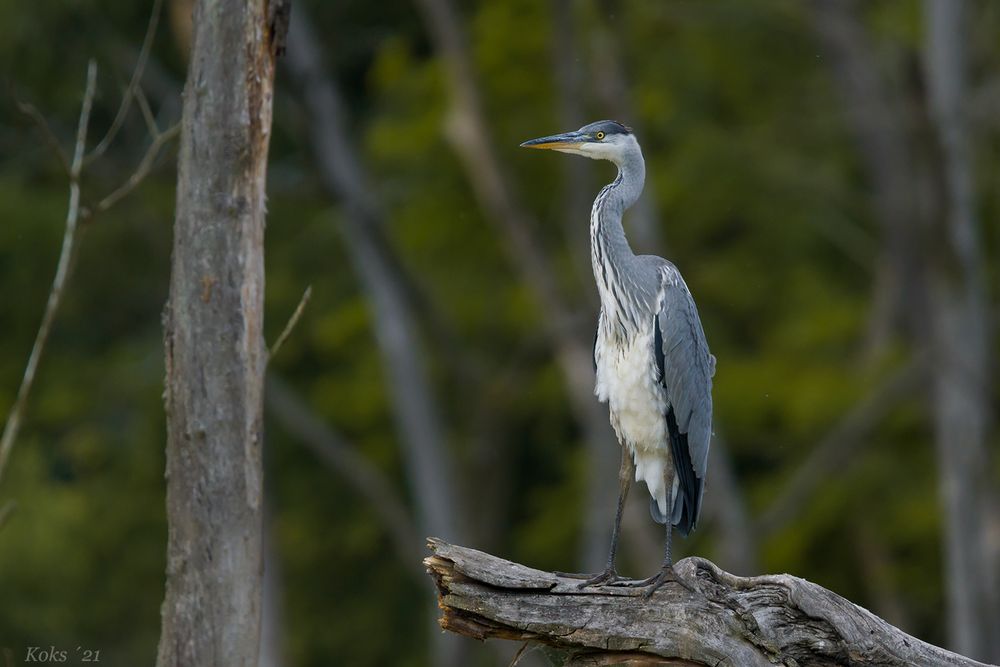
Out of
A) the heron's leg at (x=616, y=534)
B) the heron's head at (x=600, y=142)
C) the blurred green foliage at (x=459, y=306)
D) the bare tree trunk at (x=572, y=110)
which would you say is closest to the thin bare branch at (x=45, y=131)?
the heron's head at (x=600, y=142)

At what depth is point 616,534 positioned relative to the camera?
20.0 ft

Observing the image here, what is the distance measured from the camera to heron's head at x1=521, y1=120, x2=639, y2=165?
21.9 feet

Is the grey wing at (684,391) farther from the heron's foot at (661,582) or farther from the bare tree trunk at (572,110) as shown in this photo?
the bare tree trunk at (572,110)

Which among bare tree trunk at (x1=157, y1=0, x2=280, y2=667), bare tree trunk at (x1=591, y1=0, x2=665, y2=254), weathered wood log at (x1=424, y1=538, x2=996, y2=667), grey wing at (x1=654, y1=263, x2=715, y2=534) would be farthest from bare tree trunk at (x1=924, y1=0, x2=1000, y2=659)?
bare tree trunk at (x1=157, y1=0, x2=280, y2=667)

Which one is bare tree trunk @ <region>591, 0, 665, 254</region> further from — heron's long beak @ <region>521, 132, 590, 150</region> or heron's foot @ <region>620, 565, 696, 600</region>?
heron's foot @ <region>620, 565, 696, 600</region>

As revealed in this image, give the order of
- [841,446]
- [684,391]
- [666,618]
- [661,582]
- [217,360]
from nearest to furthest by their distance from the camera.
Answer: [666,618] < [661,582] < [217,360] < [684,391] < [841,446]

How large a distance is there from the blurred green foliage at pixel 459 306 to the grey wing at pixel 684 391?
282 inches

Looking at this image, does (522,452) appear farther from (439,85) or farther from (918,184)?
(918,184)

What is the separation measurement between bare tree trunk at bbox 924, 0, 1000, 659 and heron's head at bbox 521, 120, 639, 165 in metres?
7.61

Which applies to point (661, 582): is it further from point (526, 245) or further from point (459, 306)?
point (459, 306)

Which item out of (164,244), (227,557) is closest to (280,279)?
(164,244)

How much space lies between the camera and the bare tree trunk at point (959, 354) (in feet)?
44.5

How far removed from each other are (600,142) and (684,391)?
4.01ft
